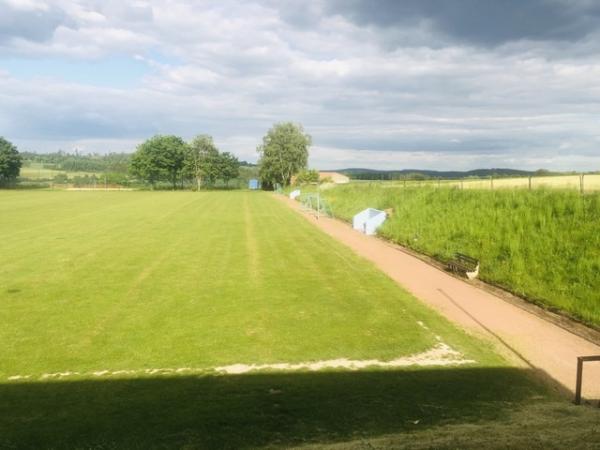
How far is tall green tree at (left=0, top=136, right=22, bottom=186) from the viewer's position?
86750 millimetres

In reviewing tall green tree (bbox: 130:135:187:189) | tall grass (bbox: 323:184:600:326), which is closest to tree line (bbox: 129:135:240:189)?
A: tall green tree (bbox: 130:135:187:189)

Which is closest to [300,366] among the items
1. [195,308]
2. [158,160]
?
[195,308]

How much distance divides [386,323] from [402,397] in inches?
134

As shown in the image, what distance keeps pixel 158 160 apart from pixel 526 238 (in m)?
87.2

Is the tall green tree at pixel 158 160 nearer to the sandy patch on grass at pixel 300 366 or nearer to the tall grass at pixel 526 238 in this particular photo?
the tall grass at pixel 526 238

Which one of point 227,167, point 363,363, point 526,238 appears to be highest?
point 227,167

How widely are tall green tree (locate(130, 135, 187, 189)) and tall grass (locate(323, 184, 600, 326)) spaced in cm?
7844

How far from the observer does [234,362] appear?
24.7ft

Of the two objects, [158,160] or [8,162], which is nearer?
[8,162]

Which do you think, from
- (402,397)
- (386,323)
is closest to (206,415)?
(402,397)

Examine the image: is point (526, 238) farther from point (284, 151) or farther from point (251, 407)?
point (284, 151)

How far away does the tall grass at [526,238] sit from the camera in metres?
11.5

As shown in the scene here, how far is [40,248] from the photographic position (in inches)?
694

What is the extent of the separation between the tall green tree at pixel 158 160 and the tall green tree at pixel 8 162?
20223 mm
